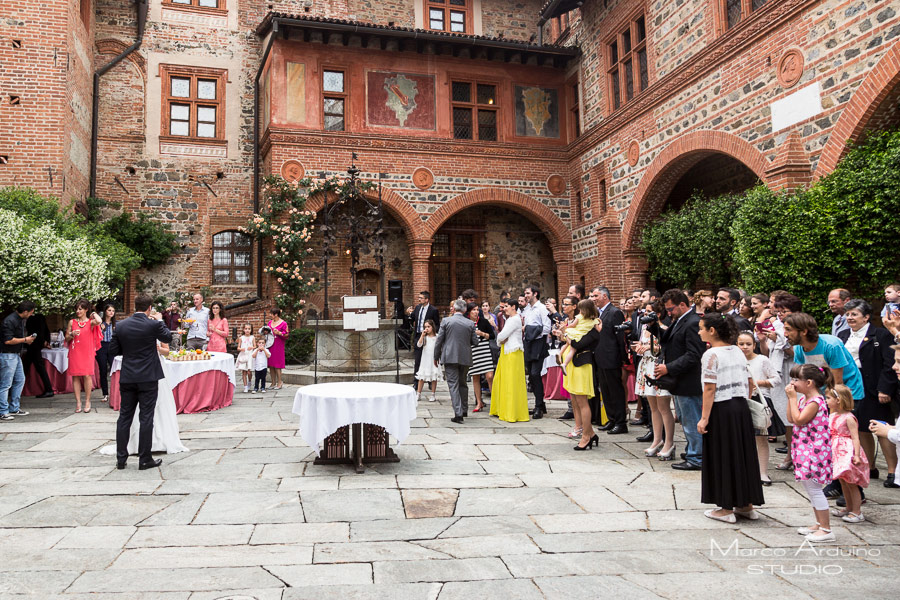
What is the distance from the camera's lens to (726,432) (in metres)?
4.11

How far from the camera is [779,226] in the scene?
879 centimetres

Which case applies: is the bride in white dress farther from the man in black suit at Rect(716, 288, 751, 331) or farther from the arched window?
the arched window

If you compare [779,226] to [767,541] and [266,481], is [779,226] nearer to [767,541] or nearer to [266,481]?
[767,541]

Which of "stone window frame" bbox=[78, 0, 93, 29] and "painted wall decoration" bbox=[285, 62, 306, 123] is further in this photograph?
"painted wall decoration" bbox=[285, 62, 306, 123]

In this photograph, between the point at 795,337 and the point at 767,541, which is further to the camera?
the point at 795,337

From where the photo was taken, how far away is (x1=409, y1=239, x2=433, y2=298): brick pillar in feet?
55.1

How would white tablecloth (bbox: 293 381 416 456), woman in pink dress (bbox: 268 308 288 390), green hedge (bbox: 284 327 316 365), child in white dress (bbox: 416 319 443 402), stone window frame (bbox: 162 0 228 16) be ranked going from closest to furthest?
white tablecloth (bbox: 293 381 416 456) → child in white dress (bbox: 416 319 443 402) → woman in pink dress (bbox: 268 308 288 390) → green hedge (bbox: 284 327 316 365) → stone window frame (bbox: 162 0 228 16)

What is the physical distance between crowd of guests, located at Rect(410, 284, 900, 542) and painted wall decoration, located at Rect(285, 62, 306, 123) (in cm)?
972

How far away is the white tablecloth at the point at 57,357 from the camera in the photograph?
10.2 metres

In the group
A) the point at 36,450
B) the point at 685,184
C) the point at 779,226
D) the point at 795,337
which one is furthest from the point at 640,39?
the point at 36,450

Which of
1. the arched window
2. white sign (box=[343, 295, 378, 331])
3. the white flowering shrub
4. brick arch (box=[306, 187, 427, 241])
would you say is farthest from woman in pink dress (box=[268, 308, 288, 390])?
the arched window

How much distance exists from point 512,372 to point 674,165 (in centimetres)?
769

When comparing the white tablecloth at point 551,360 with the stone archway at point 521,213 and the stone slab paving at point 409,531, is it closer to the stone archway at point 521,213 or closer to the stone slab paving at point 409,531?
the stone slab paving at point 409,531

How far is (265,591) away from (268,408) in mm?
6300
